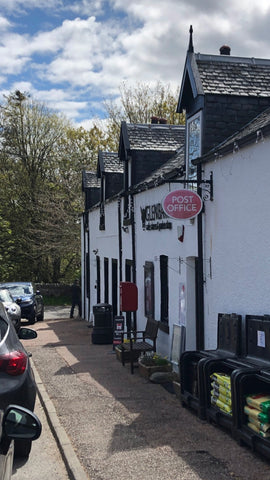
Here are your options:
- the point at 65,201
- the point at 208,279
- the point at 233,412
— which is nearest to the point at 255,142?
the point at 208,279

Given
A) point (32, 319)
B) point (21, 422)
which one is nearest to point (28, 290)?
point (32, 319)

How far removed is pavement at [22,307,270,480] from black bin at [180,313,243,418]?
0.27 meters

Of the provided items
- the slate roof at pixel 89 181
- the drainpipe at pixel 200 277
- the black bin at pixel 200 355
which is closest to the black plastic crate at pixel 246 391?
the black bin at pixel 200 355

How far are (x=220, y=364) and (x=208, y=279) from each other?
2.35m

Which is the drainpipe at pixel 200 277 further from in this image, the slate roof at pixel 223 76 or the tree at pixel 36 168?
the tree at pixel 36 168

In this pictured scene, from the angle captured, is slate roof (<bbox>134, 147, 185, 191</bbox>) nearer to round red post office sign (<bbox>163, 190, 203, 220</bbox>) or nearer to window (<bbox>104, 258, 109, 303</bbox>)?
round red post office sign (<bbox>163, 190, 203, 220</bbox>)

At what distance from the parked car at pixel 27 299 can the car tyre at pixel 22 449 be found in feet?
55.1

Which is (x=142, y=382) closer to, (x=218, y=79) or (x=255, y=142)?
(x=255, y=142)

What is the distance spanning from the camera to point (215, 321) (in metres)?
9.97

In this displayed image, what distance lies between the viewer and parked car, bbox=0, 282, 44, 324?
79.8 feet

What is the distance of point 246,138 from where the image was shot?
27.6ft

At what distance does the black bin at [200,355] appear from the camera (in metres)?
8.58

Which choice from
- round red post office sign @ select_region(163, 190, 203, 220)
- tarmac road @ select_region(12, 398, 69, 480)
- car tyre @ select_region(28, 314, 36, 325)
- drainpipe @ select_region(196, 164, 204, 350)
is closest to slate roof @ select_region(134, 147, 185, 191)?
drainpipe @ select_region(196, 164, 204, 350)

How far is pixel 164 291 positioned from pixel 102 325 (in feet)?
15.8
